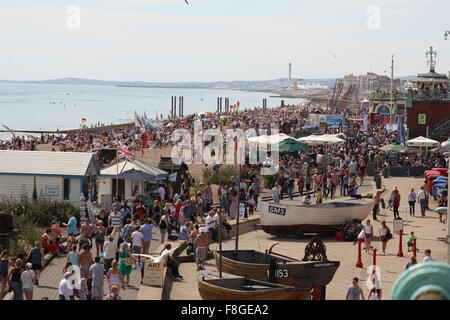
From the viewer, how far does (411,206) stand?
102 feet

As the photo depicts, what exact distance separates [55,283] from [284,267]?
4675mm

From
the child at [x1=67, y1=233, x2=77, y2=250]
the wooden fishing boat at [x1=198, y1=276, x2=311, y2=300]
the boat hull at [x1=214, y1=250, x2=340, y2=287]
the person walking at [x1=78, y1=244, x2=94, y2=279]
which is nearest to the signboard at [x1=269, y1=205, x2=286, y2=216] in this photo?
the child at [x1=67, y1=233, x2=77, y2=250]

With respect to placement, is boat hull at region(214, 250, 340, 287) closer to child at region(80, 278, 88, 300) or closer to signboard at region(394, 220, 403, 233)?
child at region(80, 278, 88, 300)

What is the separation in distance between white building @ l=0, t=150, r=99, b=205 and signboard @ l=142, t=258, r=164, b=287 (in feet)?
30.8

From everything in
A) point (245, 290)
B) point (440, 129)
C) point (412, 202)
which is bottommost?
point (245, 290)

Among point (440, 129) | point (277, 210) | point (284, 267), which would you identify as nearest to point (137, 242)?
point (284, 267)

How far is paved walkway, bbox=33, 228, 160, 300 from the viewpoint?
17328 millimetres

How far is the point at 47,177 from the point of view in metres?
27.5

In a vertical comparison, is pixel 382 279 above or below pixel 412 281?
below

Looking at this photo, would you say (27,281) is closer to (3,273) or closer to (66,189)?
(3,273)
